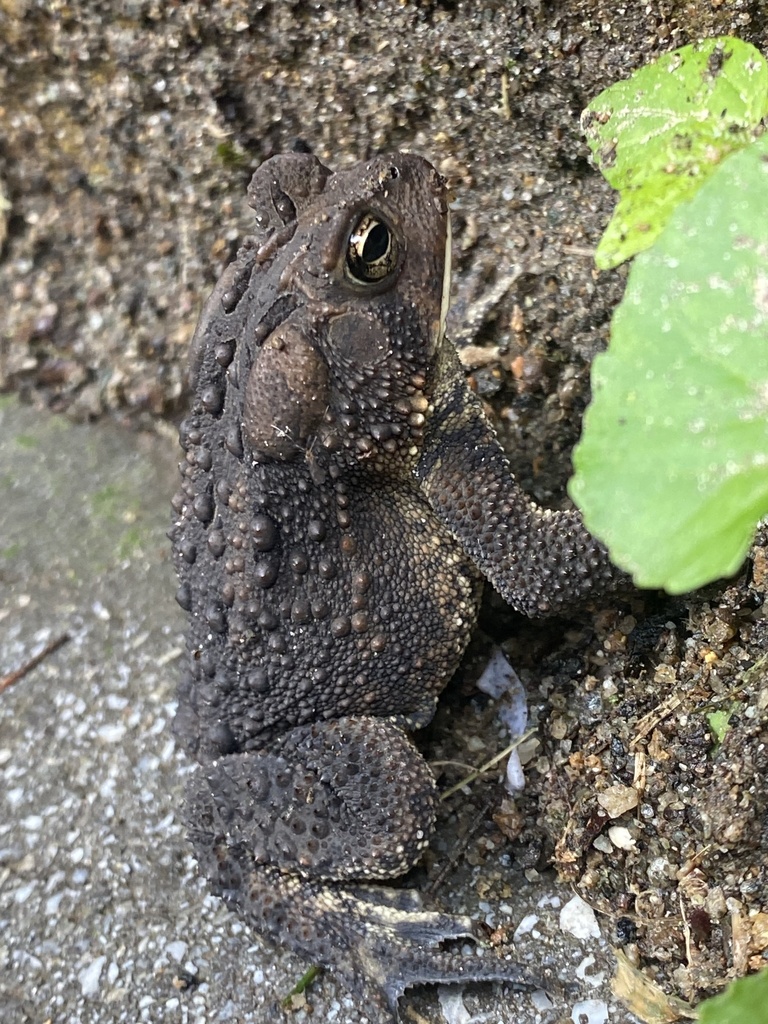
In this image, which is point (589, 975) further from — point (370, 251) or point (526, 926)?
point (370, 251)

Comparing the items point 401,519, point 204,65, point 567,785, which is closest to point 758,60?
point 401,519

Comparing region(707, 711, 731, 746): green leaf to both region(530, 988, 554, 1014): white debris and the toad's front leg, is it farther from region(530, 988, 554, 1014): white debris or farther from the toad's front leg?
region(530, 988, 554, 1014): white debris

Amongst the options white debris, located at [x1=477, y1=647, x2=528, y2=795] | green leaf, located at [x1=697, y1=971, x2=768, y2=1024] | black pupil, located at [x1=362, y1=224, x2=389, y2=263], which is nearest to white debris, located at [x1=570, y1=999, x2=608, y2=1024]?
white debris, located at [x1=477, y1=647, x2=528, y2=795]

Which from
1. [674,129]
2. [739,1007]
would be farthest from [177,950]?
[674,129]

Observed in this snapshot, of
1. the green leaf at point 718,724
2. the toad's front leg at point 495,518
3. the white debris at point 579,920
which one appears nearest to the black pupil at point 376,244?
the toad's front leg at point 495,518

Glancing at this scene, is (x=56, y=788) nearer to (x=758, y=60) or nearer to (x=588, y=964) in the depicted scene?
(x=588, y=964)

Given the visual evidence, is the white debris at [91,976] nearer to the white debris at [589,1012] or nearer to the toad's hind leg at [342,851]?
the toad's hind leg at [342,851]

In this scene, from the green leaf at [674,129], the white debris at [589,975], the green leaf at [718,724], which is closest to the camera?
the green leaf at [674,129]

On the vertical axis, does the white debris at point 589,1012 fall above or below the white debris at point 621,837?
below
